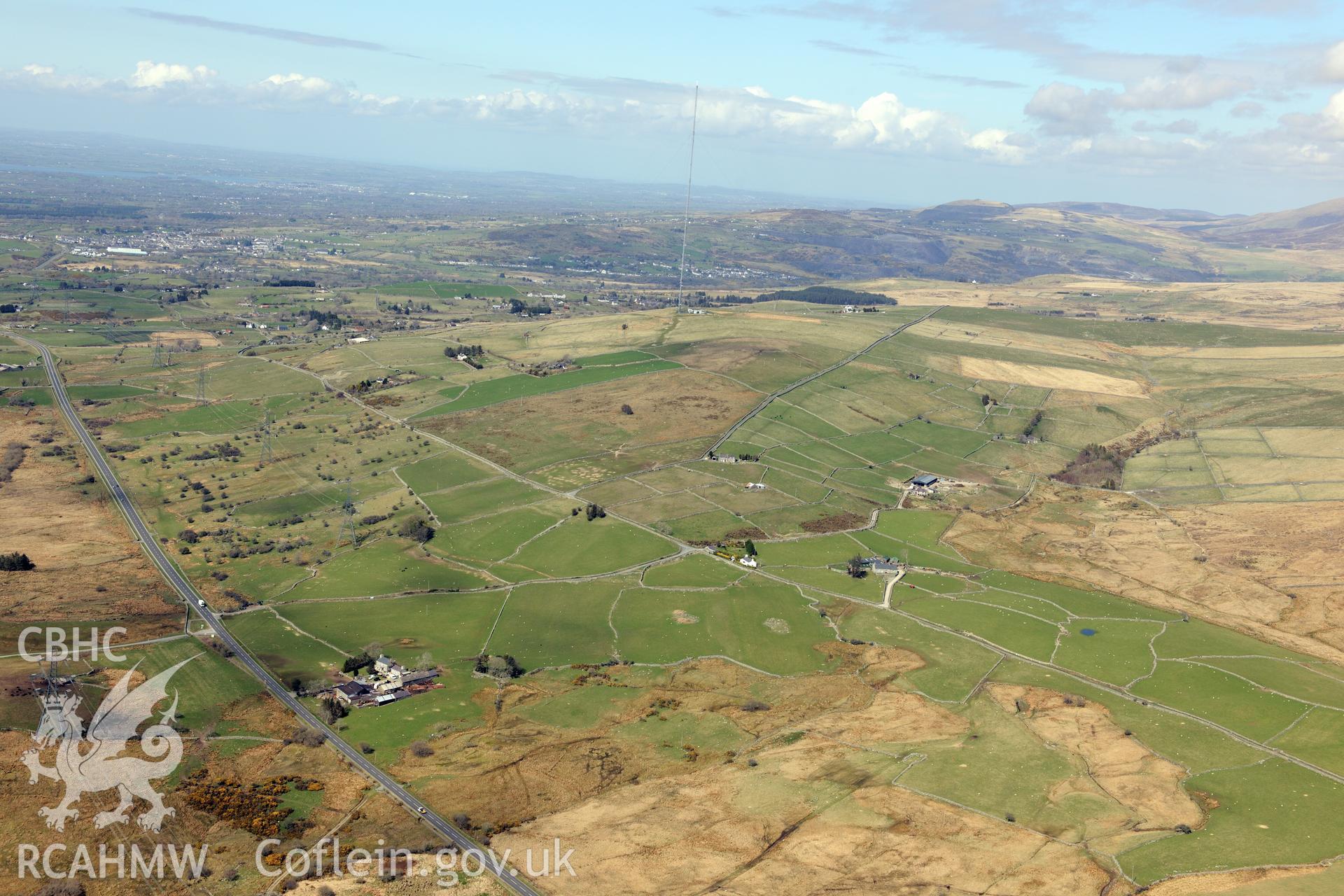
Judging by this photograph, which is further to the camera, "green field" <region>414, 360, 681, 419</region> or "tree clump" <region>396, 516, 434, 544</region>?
"green field" <region>414, 360, 681, 419</region>

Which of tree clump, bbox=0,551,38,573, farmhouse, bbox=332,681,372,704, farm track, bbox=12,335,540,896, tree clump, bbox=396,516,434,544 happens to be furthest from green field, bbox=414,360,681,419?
farmhouse, bbox=332,681,372,704

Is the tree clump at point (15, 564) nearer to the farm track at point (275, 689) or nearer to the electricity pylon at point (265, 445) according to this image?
the farm track at point (275, 689)

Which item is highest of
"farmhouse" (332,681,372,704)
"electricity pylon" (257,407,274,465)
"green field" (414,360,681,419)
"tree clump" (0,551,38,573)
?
"green field" (414,360,681,419)

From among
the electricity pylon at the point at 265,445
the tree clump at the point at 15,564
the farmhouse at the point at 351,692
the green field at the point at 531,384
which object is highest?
the green field at the point at 531,384

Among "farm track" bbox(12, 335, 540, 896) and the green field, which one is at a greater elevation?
the green field

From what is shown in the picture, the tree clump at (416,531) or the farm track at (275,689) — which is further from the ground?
the tree clump at (416,531)

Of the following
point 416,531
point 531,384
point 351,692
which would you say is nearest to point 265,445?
point 416,531

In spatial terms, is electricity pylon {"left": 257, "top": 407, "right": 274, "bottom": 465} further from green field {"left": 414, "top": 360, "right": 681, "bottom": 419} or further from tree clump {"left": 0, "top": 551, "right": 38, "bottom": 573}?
tree clump {"left": 0, "top": 551, "right": 38, "bottom": 573}

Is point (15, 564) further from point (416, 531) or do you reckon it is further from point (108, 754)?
point (108, 754)

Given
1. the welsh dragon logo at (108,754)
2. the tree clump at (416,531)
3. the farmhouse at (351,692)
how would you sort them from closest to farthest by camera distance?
the welsh dragon logo at (108,754)
the farmhouse at (351,692)
the tree clump at (416,531)

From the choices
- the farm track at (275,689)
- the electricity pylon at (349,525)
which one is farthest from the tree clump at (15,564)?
the electricity pylon at (349,525)

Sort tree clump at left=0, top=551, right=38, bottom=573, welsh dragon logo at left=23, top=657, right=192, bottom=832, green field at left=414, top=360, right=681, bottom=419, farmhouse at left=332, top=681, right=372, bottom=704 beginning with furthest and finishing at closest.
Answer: green field at left=414, top=360, right=681, bottom=419 → tree clump at left=0, top=551, right=38, bottom=573 → farmhouse at left=332, top=681, right=372, bottom=704 → welsh dragon logo at left=23, top=657, right=192, bottom=832
